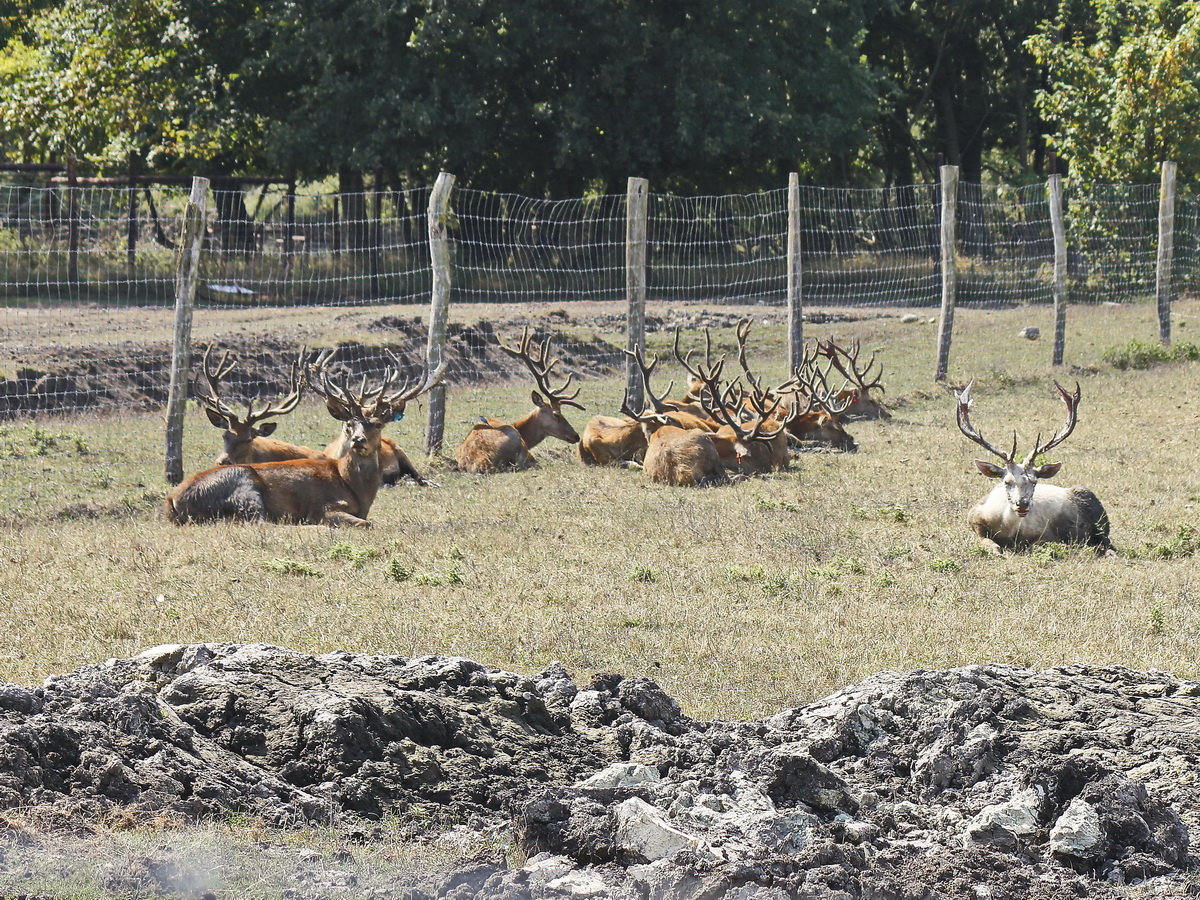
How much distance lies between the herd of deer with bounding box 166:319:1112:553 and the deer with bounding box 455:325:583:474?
0.04ft

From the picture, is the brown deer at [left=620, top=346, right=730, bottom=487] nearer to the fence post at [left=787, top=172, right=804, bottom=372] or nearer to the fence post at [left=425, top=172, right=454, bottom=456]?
the fence post at [left=425, top=172, right=454, bottom=456]

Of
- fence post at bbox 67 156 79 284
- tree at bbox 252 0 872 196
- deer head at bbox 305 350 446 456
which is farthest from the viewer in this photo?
tree at bbox 252 0 872 196

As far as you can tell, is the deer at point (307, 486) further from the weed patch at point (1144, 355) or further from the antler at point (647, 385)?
the weed patch at point (1144, 355)

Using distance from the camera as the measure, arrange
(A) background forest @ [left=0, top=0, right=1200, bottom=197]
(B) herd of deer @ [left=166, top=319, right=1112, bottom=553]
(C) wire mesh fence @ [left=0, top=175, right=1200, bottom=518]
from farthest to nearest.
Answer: (A) background forest @ [left=0, top=0, right=1200, bottom=197] < (C) wire mesh fence @ [left=0, top=175, right=1200, bottom=518] < (B) herd of deer @ [left=166, top=319, right=1112, bottom=553]

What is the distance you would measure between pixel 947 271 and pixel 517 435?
7.25 m

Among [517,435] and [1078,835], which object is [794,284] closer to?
[517,435]

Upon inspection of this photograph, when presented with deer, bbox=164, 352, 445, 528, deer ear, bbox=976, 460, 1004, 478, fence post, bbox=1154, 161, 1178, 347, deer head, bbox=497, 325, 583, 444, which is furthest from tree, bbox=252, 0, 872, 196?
deer ear, bbox=976, 460, 1004, 478

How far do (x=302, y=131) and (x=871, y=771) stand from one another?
78.2 ft

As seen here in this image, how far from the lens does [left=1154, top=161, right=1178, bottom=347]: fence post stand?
→ 65.7ft

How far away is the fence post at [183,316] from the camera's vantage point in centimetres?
1125

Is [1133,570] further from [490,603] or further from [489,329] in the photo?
[489,329]

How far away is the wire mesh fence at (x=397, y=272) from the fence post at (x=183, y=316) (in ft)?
5.94

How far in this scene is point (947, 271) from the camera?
17.7 meters

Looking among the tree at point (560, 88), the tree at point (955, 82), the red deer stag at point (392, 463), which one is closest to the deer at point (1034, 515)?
the red deer stag at point (392, 463)
